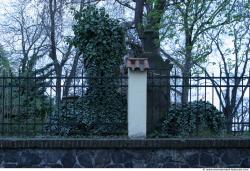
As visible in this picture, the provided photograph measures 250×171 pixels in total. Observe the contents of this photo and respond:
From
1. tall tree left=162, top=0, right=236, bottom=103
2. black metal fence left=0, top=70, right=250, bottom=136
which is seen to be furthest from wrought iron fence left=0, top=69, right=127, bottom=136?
tall tree left=162, top=0, right=236, bottom=103

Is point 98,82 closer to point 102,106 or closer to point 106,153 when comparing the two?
point 102,106

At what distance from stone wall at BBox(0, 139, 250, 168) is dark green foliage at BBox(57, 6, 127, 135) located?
1.08m

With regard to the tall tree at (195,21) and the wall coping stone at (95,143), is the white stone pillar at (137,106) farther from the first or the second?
the tall tree at (195,21)

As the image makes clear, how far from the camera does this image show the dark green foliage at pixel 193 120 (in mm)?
10609

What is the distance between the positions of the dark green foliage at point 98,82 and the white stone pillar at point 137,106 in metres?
0.63

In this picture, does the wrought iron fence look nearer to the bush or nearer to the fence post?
the bush

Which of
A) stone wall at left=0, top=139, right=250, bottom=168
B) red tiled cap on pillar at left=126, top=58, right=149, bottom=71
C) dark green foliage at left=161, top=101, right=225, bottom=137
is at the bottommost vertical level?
stone wall at left=0, top=139, right=250, bottom=168

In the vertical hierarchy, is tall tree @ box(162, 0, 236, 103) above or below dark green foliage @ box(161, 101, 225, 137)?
above

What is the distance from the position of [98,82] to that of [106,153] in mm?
2130

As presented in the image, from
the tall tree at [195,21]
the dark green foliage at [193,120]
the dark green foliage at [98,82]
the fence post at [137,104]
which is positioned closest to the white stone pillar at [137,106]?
the fence post at [137,104]

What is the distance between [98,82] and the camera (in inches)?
414

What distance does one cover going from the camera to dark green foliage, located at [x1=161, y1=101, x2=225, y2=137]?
1061 cm

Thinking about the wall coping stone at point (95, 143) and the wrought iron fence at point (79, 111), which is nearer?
the wall coping stone at point (95, 143)

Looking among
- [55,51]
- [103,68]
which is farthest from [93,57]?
[55,51]
